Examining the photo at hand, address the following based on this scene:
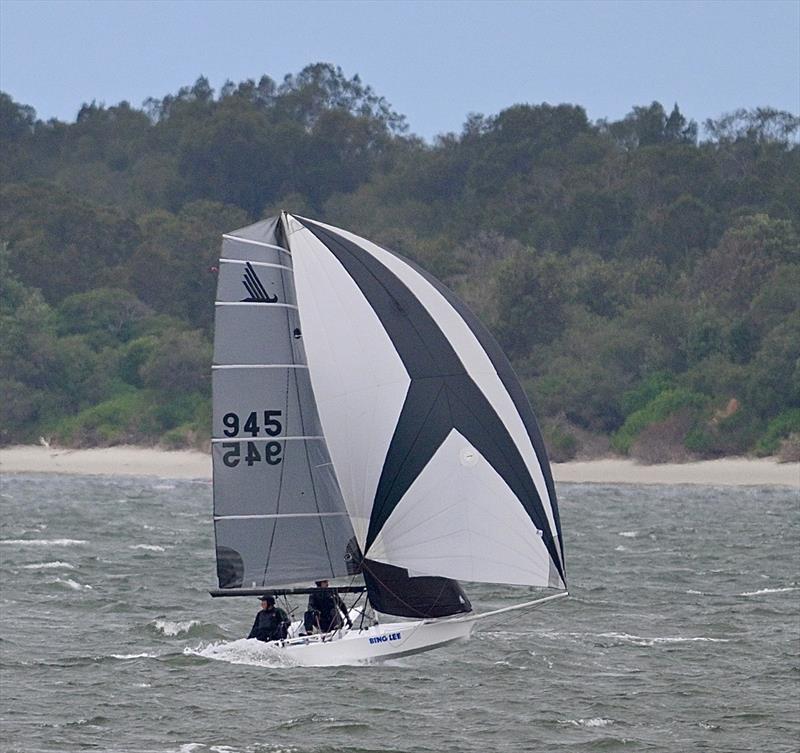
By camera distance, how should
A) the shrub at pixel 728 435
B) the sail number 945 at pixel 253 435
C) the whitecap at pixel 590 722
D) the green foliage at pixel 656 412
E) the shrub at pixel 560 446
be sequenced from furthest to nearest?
the shrub at pixel 560 446 → the green foliage at pixel 656 412 → the shrub at pixel 728 435 → the sail number 945 at pixel 253 435 → the whitecap at pixel 590 722

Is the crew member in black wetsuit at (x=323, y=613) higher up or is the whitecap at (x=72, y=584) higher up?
the crew member in black wetsuit at (x=323, y=613)

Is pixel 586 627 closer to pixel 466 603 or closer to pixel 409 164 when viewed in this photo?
pixel 466 603

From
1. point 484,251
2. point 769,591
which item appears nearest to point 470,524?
point 769,591

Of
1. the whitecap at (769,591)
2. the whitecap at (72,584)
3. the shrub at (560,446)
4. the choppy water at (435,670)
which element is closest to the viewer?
the choppy water at (435,670)

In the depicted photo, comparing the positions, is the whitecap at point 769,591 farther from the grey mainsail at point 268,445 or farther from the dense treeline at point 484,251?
the dense treeline at point 484,251

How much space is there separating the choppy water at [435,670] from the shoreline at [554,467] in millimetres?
20533

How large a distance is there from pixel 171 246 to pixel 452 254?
43.7ft

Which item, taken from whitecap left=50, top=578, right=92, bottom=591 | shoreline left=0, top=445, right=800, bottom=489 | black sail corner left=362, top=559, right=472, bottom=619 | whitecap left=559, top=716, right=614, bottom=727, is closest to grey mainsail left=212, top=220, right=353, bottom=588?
black sail corner left=362, top=559, right=472, bottom=619

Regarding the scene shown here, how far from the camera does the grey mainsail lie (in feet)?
62.4

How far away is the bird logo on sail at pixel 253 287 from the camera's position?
62.3 feet

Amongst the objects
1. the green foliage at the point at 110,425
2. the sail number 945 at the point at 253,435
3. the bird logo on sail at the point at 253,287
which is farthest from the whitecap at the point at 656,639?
the green foliage at the point at 110,425

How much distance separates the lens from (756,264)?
68.4 meters

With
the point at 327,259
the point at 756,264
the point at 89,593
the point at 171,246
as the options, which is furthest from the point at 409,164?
the point at 327,259

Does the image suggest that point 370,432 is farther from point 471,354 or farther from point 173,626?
point 173,626
